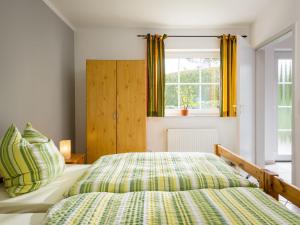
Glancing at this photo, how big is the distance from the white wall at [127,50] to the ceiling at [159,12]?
15cm

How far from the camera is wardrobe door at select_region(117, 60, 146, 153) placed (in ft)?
12.6

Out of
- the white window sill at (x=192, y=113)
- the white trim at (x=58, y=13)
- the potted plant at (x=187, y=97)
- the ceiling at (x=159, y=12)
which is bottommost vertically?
the white window sill at (x=192, y=113)

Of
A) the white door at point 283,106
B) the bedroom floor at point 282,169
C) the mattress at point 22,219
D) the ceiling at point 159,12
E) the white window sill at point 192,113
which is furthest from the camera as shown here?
the white door at point 283,106

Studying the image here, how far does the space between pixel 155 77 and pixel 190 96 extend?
0.74m

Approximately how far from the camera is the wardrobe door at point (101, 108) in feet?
12.6

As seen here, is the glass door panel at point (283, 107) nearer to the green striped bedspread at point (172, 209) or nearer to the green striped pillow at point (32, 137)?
the green striped bedspread at point (172, 209)

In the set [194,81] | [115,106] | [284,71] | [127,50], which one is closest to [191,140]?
[194,81]

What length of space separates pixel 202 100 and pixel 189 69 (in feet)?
1.94

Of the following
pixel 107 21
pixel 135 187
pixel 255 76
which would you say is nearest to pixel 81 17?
pixel 107 21

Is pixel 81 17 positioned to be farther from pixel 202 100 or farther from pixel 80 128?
pixel 202 100

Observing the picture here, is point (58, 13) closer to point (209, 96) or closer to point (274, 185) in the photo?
point (209, 96)

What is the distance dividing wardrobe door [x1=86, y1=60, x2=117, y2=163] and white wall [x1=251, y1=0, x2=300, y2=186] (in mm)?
2200

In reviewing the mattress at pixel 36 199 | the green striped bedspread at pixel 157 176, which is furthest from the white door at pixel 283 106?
the mattress at pixel 36 199

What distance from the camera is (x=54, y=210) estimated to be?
4.04 ft
